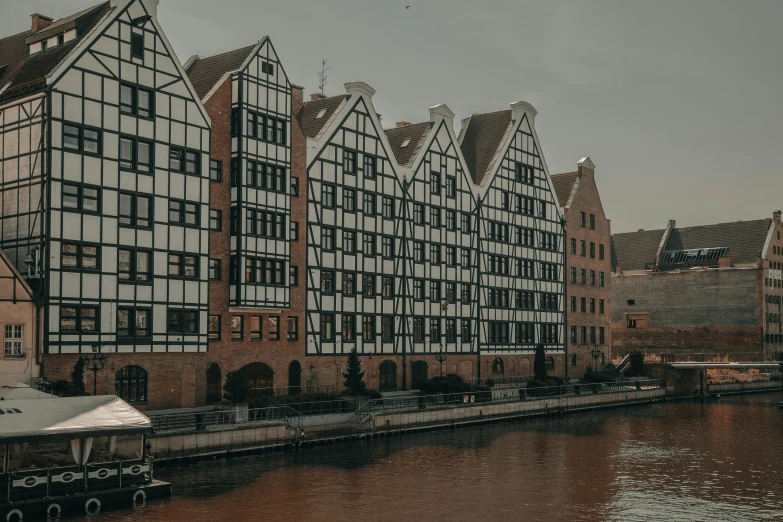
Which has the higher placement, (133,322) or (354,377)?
(133,322)

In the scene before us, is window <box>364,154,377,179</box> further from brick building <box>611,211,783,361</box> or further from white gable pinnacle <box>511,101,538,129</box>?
brick building <box>611,211,783,361</box>

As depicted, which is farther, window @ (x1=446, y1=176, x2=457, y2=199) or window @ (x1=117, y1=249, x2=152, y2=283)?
window @ (x1=446, y1=176, x2=457, y2=199)

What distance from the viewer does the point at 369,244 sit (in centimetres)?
6550

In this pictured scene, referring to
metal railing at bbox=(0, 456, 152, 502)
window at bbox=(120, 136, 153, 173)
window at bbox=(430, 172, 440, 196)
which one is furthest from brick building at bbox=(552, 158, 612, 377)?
metal railing at bbox=(0, 456, 152, 502)

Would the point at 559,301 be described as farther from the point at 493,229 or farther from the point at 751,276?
the point at 751,276

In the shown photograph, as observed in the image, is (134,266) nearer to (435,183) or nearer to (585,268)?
(435,183)

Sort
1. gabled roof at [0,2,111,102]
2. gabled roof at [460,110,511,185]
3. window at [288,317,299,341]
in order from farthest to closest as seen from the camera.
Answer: gabled roof at [460,110,511,185] < window at [288,317,299,341] < gabled roof at [0,2,111,102]

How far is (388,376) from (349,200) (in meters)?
13.2

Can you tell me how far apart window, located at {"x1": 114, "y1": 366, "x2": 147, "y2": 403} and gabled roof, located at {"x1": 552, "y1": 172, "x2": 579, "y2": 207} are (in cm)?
5292

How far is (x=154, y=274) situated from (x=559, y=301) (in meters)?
48.4

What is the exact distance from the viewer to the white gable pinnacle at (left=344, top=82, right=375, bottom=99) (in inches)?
2530

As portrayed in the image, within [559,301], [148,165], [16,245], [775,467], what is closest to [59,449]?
[16,245]

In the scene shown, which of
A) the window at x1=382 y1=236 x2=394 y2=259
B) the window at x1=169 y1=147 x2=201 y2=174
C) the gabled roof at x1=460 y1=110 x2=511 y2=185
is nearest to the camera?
the window at x1=169 y1=147 x2=201 y2=174

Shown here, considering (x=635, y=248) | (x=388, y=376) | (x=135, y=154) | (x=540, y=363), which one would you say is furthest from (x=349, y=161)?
(x=635, y=248)
